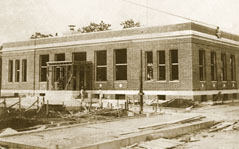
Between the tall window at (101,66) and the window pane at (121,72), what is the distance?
159 centimetres

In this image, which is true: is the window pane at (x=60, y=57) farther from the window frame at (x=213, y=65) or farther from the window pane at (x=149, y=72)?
the window frame at (x=213, y=65)

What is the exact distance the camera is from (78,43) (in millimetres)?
31359

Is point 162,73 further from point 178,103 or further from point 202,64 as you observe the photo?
point 178,103

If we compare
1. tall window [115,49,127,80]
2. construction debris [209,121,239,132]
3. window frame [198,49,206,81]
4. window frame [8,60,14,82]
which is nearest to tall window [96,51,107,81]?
tall window [115,49,127,80]

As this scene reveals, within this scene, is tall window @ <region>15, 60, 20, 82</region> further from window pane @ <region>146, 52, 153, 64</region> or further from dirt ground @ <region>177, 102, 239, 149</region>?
dirt ground @ <region>177, 102, 239, 149</region>

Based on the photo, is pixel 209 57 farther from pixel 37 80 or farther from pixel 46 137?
pixel 46 137

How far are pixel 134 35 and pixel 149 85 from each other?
489 cm

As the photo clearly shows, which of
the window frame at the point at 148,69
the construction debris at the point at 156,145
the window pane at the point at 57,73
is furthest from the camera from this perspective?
the window pane at the point at 57,73

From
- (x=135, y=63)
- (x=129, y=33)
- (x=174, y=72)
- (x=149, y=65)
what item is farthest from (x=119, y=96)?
(x=129, y=33)

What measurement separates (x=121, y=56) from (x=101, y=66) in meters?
2.30

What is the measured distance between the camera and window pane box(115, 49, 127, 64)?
2939cm

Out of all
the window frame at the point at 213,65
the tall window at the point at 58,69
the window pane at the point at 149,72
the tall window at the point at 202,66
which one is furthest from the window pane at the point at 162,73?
the tall window at the point at 58,69

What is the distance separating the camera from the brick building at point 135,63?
84.3ft

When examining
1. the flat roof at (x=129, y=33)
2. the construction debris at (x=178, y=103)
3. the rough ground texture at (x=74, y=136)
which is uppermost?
the flat roof at (x=129, y=33)
